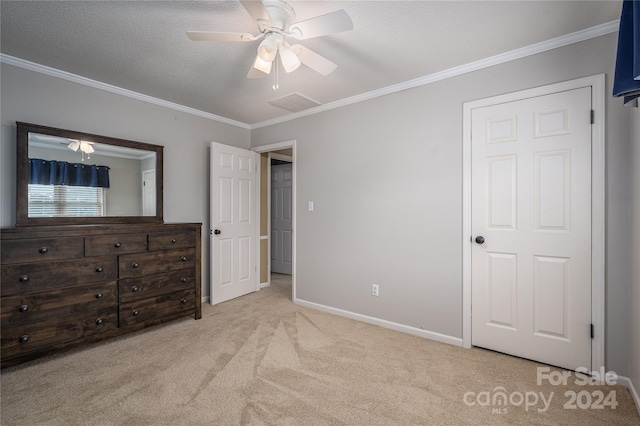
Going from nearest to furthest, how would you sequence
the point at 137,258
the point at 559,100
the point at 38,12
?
the point at 38,12 < the point at 559,100 < the point at 137,258

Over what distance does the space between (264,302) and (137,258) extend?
1.62 meters

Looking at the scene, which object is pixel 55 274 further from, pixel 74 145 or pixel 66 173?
pixel 74 145

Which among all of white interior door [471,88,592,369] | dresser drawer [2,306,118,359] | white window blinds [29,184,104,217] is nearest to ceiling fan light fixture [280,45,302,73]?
white interior door [471,88,592,369]

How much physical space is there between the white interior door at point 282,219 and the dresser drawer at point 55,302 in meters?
3.34

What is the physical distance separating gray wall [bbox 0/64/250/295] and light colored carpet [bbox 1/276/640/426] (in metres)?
1.33

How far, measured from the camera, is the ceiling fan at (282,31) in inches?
62.8

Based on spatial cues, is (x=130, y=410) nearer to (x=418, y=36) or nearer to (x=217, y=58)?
(x=217, y=58)

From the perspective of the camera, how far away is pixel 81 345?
246 centimetres

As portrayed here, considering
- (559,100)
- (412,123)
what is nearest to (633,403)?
(559,100)

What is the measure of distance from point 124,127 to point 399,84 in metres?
2.87

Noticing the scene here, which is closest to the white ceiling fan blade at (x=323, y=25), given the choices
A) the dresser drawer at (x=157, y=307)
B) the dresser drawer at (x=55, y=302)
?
the dresser drawer at (x=55, y=302)

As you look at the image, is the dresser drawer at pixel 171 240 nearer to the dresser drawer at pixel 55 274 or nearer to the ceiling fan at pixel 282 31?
the dresser drawer at pixel 55 274

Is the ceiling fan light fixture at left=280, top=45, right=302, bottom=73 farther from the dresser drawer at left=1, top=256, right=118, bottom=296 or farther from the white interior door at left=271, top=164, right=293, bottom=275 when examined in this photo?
the white interior door at left=271, top=164, right=293, bottom=275

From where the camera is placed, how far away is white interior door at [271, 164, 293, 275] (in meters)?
5.74
